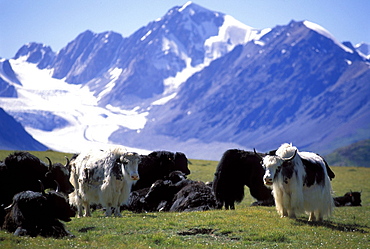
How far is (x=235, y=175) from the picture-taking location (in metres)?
22.1

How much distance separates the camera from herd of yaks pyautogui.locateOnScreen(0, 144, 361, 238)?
14555 mm

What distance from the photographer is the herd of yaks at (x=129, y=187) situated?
47.8ft

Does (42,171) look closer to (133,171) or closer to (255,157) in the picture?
(133,171)

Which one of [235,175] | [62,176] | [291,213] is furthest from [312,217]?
[62,176]

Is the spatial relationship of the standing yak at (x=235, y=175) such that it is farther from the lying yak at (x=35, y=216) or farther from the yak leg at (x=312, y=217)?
the lying yak at (x=35, y=216)

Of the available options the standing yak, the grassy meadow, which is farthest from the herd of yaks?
the grassy meadow

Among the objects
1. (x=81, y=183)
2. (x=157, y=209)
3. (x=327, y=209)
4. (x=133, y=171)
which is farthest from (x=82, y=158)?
(x=327, y=209)

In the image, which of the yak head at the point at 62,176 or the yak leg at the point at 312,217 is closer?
the yak leg at the point at 312,217

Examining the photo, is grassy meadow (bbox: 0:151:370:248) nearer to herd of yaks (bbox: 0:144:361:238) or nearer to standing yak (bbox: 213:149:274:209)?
herd of yaks (bbox: 0:144:361:238)

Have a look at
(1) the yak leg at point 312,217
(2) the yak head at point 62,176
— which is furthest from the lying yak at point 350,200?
(2) the yak head at point 62,176

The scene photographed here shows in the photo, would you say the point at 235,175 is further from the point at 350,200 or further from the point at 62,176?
the point at 350,200

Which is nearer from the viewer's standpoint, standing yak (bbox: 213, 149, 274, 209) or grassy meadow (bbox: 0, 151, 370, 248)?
grassy meadow (bbox: 0, 151, 370, 248)

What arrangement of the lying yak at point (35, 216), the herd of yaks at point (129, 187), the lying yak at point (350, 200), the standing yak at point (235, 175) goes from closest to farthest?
1. the lying yak at point (35, 216)
2. the herd of yaks at point (129, 187)
3. the standing yak at point (235, 175)
4. the lying yak at point (350, 200)

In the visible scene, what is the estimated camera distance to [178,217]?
18.4 meters
